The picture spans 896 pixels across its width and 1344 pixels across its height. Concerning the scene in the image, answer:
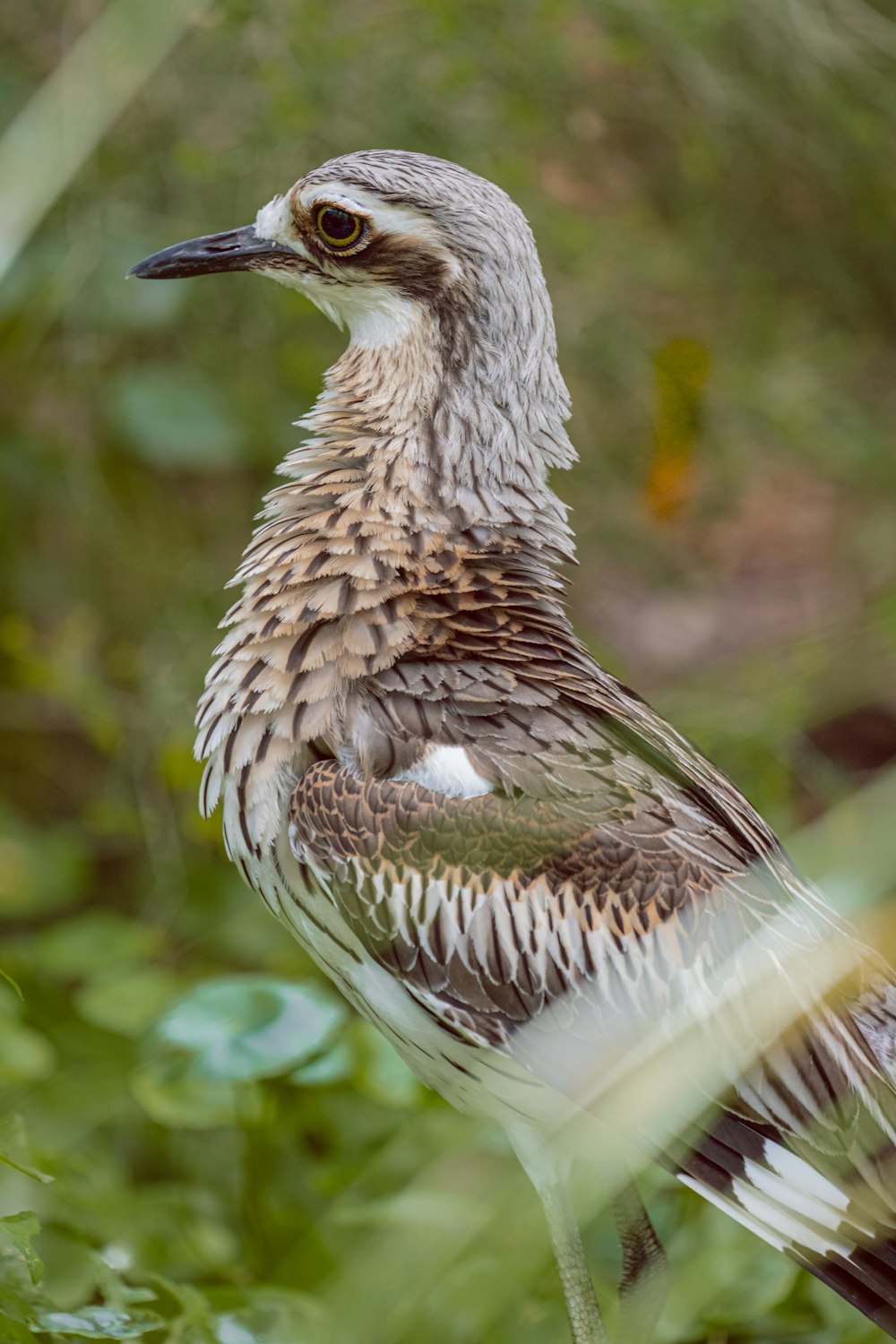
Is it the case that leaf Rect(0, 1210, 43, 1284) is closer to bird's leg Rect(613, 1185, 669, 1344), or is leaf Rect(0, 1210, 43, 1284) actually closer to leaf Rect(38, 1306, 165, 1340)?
leaf Rect(38, 1306, 165, 1340)

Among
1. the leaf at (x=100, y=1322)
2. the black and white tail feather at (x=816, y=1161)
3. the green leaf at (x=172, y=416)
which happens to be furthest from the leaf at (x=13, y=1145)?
the green leaf at (x=172, y=416)

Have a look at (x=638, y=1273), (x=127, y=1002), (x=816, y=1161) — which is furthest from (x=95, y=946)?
(x=816, y=1161)

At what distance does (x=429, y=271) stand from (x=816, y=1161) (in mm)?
1379

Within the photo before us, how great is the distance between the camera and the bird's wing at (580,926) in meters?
1.94

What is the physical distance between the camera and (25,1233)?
5.15 feet

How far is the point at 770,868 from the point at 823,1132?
377mm

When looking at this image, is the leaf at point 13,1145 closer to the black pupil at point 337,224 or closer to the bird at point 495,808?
the bird at point 495,808

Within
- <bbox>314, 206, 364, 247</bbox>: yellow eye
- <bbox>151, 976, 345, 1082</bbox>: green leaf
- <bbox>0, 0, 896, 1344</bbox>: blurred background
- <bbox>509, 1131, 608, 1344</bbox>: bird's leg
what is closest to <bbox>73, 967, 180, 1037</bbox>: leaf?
<bbox>0, 0, 896, 1344</bbox>: blurred background

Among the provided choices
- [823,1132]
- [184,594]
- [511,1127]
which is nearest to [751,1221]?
[823,1132]

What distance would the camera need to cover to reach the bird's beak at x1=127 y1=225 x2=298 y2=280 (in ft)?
7.22

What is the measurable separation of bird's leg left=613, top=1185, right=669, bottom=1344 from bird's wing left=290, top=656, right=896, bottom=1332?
0.41 meters

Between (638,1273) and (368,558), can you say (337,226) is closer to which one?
(368,558)

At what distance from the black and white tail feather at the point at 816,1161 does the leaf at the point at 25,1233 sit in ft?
2.61

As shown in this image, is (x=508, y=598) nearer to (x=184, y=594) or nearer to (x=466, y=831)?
(x=466, y=831)
